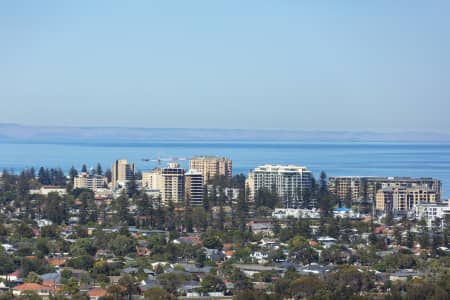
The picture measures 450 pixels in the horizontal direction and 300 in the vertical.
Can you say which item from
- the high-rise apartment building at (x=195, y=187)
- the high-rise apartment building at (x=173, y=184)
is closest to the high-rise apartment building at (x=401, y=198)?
the high-rise apartment building at (x=195, y=187)

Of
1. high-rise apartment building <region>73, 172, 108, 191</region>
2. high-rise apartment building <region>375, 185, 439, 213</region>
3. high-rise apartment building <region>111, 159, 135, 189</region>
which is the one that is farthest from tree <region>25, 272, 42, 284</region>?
high-rise apartment building <region>111, 159, 135, 189</region>

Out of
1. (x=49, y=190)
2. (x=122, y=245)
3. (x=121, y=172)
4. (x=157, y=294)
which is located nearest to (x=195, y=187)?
(x=49, y=190)

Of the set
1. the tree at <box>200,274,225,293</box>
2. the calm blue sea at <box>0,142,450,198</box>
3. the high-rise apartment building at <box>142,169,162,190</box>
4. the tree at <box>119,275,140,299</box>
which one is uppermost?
the high-rise apartment building at <box>142,169,162,190</box>

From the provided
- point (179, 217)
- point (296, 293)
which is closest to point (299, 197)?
point (179, 217)

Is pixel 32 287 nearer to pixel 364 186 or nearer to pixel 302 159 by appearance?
pixel 364 186

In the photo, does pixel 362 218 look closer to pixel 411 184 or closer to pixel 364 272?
pixel 411 184

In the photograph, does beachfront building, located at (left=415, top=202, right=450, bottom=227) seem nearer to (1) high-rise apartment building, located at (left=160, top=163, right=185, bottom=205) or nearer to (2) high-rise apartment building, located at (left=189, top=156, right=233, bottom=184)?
(1) high-rise apartment building, located at (left=160, top=163, right=185, bottom=205)
